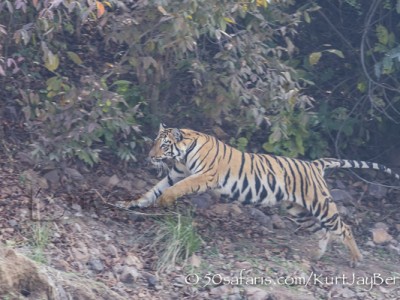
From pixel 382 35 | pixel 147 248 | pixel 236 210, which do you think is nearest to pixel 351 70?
pixel 382 35

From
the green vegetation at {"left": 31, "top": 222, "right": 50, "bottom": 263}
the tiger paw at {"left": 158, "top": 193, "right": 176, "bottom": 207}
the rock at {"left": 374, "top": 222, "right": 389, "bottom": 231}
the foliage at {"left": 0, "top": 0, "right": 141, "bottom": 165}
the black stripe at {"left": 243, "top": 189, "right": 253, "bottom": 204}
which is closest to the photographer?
the green vegetation at {"left": 31, "top": 222, "right": 50, "bottom": 263}

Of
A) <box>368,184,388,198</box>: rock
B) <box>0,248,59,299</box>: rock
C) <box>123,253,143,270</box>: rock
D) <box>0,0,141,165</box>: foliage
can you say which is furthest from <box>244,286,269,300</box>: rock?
<box>368,184,388,198</box>: rock

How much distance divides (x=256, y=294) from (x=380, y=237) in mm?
2076

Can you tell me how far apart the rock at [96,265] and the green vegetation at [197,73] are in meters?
0.94

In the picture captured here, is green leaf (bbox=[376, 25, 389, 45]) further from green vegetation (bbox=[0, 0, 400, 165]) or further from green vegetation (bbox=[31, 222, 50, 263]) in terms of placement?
green vegetation (bbox=[31, 222, 50, 263])

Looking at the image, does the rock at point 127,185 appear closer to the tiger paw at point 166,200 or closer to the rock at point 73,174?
the rock at point 73,174

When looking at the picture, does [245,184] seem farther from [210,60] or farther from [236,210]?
[210,60]

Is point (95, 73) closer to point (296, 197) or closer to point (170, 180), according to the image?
point (170, 180)

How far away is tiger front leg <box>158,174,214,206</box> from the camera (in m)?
8.30

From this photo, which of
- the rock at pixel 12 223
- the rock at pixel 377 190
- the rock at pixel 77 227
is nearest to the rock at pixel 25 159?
the rock at pixel 77 227

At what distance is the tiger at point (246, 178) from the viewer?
8.62 meters

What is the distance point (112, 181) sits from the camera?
8.77 meters

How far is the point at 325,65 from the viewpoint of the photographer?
10.4 meters

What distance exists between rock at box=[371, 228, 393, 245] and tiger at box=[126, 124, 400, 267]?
0.53m
